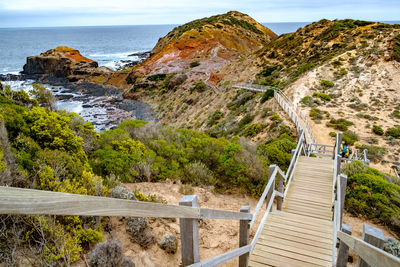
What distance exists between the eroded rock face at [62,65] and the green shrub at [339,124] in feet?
187

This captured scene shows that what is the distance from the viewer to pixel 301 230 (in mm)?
5480

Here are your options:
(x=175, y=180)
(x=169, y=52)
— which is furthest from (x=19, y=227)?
(x=169, y=52)

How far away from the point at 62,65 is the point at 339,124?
67972 millimetres

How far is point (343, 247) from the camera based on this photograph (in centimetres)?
402

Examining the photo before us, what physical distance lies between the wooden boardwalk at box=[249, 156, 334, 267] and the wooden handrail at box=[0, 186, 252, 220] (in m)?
3.27

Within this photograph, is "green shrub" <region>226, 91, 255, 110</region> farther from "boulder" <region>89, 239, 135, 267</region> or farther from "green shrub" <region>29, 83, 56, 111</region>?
"boulder" <region>89, 239, 135, 267</region>

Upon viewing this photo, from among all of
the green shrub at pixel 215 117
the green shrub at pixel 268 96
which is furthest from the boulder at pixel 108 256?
the green shrub at pixel 215 117

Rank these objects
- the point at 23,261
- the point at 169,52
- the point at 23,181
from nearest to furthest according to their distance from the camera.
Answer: the point at 23,261 → the point at 23,181 → the point at 169,52

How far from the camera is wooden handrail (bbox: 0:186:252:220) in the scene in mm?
1150

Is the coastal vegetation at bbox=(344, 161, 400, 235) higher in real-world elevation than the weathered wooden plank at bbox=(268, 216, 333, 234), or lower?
lower

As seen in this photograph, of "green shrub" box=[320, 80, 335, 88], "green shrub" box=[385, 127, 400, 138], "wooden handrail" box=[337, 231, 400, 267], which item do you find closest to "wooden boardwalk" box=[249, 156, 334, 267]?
"wooden handrail" box=[337, 231, 400, 267]

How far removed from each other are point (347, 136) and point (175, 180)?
52.3 ft

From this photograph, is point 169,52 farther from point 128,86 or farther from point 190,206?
point 190,206

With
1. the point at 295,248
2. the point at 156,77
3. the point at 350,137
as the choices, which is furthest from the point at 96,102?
the point at 295,248
